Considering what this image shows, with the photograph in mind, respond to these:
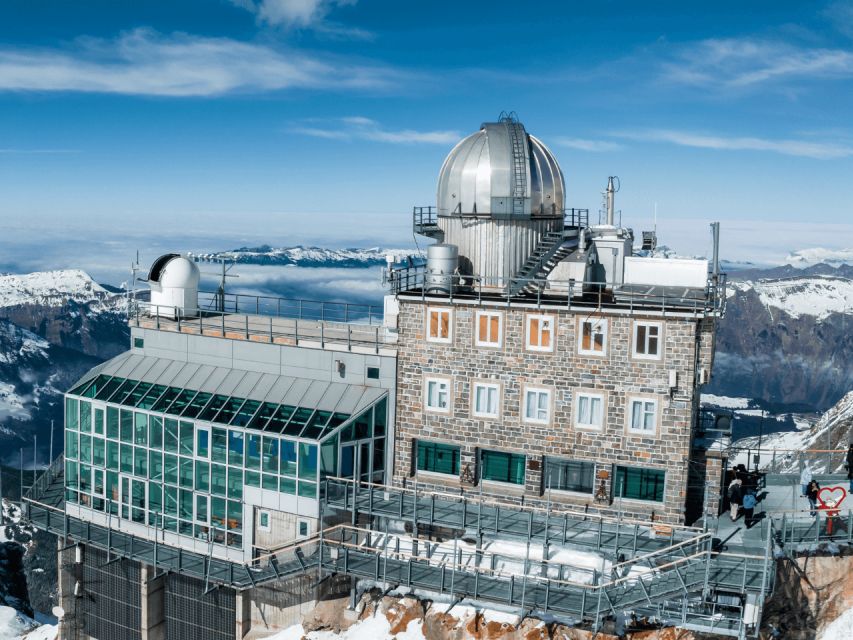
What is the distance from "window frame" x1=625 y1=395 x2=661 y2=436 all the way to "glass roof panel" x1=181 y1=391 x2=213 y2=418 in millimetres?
17783

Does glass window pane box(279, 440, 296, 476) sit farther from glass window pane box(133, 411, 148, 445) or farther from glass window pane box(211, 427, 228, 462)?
glass window pane box(133, 411, 148, 445)

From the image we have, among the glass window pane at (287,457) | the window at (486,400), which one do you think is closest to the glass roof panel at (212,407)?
the glass window pane at (287,457)

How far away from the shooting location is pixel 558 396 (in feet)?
113

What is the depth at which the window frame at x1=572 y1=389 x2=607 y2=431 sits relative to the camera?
3381cm

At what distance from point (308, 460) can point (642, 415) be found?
42.7 ft

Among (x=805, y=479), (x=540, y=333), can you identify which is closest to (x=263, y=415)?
(x=540, y=333)

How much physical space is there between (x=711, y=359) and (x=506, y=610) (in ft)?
42.9

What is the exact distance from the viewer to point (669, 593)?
2923 centimetres

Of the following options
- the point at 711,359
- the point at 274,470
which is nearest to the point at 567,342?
the point at 711,359

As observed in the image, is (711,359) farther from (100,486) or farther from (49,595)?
(49,595)

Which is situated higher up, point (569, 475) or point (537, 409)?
point (537, 409)

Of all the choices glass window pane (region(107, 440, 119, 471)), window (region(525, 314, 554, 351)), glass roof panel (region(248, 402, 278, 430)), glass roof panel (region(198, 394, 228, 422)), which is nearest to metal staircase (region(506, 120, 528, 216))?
window (region(525, 314, 554, 351))

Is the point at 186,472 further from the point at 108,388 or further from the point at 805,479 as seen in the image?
the point at 805,479

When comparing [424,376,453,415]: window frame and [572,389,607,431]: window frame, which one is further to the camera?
[424,376,453,415]: window frame
